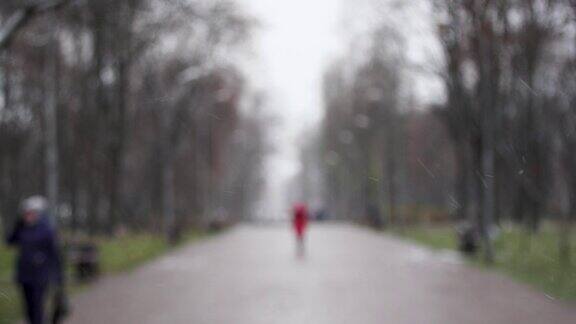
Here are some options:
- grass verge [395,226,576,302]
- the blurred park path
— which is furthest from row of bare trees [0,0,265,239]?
grass verge [395,226,576,302]

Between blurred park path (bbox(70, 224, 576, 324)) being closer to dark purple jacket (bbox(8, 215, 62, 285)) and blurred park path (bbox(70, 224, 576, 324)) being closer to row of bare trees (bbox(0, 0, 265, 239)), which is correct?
dark purple jacket (bbox(8, 215, 62, 285))

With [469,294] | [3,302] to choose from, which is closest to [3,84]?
[3,302]

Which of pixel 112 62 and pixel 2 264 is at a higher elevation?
pixel 112 62

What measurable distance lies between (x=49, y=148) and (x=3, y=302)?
771 centimetres

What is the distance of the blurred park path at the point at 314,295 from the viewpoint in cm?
1233

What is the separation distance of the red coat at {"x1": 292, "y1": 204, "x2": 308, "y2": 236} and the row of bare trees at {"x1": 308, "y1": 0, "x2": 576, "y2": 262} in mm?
4709

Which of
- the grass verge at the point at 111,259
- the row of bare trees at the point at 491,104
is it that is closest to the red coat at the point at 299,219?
the grass verge at the point at 111,259

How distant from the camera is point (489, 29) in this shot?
20250 millimetres

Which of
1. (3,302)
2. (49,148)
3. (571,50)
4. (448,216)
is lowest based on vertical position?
(448,216)

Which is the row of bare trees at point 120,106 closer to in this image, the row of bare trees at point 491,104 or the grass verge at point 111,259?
the grass verge at point 111,259

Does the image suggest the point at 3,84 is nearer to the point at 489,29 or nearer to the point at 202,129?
the point at 489,29

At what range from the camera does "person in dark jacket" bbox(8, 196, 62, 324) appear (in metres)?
9.54

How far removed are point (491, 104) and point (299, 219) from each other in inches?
286

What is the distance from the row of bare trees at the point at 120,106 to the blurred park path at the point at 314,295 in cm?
462
